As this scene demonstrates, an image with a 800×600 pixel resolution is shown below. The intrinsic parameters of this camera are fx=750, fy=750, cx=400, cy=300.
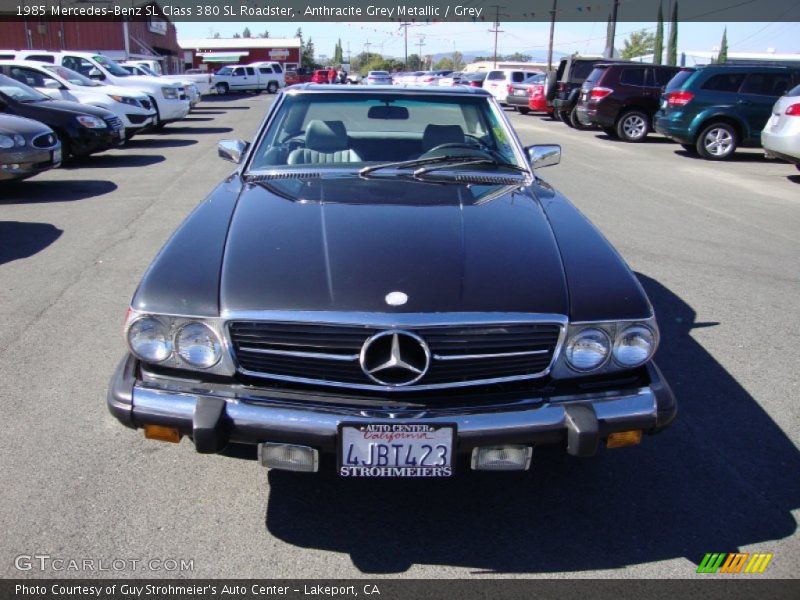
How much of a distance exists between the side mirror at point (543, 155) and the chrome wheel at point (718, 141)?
11.7 m

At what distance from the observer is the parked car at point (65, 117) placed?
11.4 m

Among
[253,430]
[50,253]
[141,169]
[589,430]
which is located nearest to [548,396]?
[589,430]

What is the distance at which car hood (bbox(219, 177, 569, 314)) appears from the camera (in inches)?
105

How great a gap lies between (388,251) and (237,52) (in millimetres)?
78203

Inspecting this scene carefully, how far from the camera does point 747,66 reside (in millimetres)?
14648

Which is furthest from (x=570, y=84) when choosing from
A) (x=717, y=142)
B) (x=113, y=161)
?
(x=113, y=161)

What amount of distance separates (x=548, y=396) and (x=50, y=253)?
216 inches

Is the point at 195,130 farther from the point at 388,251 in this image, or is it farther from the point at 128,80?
the point at 388,251

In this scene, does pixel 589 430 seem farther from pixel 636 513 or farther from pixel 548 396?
pixel 636 513

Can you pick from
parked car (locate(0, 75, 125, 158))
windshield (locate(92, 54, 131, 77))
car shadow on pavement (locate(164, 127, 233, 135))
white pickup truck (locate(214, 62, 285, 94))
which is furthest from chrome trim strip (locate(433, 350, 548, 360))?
white pickup truck (locate(214, 62, 285, 94))

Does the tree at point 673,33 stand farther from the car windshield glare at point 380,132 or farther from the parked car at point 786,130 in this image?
the car windshield glare at point 380,132

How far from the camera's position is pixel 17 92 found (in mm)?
11711

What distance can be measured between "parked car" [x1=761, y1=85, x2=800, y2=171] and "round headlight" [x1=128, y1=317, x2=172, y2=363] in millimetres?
10961

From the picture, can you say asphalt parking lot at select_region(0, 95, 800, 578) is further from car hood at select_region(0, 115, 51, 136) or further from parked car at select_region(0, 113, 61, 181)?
car hood at select_region(0, 115, 51, 136)
